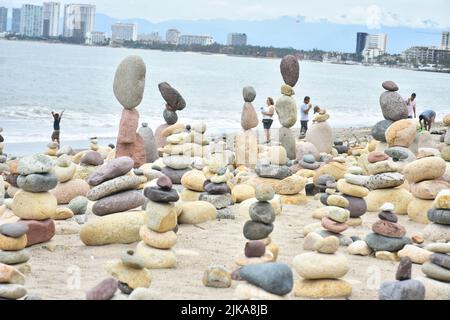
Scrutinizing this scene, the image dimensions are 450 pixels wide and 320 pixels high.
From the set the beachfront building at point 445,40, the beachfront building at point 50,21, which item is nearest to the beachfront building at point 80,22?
the beachfront building at point 50,21

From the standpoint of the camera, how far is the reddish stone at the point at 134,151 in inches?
516

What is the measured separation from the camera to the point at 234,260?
26.4 ft

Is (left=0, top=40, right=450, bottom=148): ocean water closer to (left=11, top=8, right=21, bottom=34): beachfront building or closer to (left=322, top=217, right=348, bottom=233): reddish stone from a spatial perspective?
(left=322, top=217, right=348, bottom=233): reddish stone

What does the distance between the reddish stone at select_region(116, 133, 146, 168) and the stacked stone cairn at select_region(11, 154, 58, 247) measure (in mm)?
4472

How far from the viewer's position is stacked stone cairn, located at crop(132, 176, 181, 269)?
7.81 m

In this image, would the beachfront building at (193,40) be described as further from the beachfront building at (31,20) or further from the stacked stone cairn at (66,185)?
the stacked stone cairn at (66,185)

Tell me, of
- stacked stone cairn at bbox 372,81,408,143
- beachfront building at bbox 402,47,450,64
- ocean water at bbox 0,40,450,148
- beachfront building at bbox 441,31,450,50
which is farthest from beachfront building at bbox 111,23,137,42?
stacked stone cairn at bbox 372,81,408,143

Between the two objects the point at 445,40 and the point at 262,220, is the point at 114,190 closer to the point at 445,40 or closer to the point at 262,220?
the point at 262,220

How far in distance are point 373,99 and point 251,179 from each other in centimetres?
5243

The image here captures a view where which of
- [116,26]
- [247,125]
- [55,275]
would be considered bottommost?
[55,275]

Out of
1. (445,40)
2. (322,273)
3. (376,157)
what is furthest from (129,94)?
(445,40)

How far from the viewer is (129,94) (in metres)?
12.7
